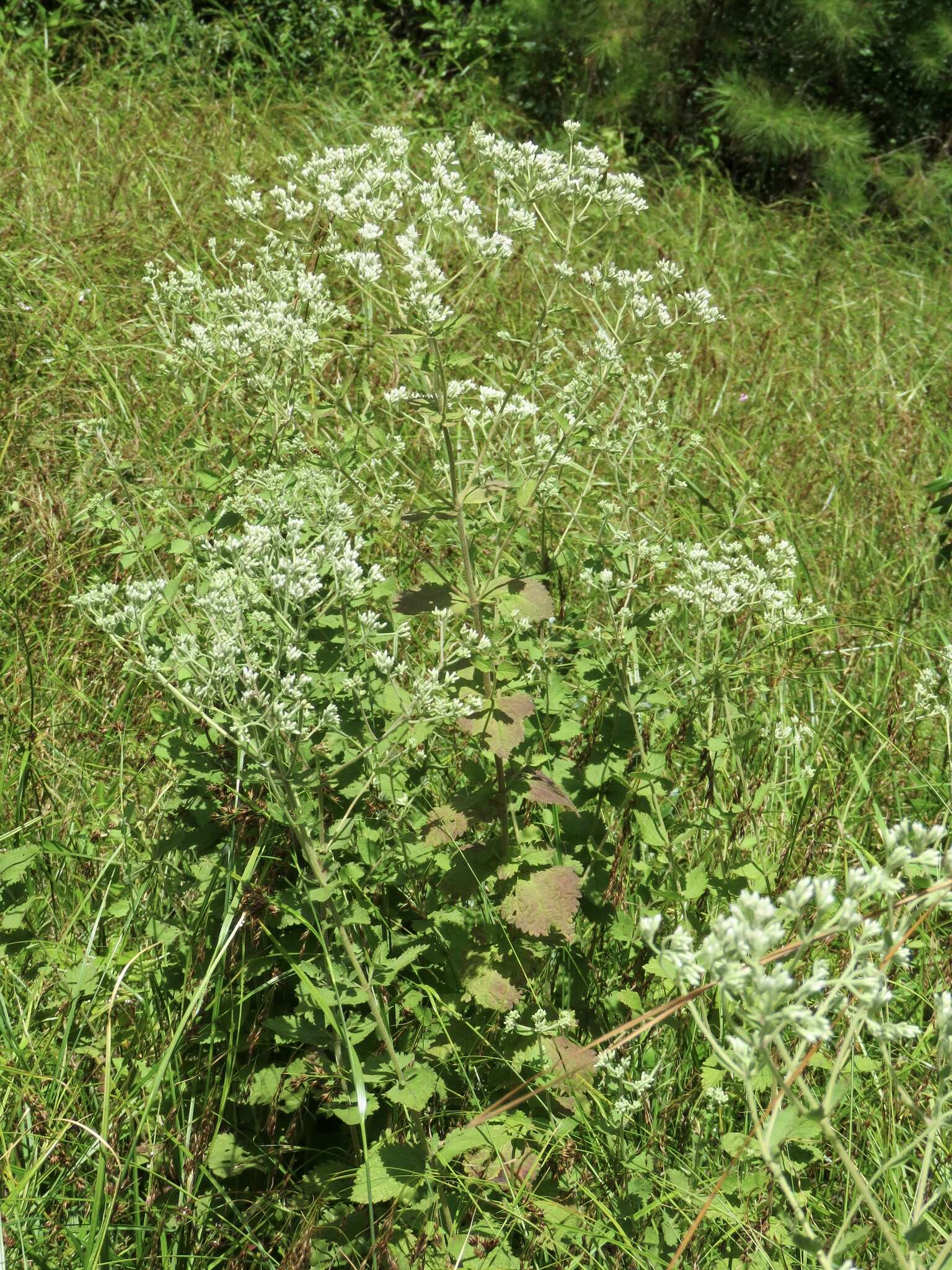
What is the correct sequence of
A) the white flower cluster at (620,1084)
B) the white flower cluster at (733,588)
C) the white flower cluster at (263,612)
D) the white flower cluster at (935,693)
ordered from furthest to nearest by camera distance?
the white flower cluster at (935,693)
the white flower cluster at (733,588)
the white flower cluster at (620,1084)
the white flower cluster at (263,612)

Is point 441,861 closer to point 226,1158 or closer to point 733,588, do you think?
point 226,1158

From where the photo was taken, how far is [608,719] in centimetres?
237

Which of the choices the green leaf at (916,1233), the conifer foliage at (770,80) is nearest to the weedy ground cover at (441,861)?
the green leaf at (916,1233)

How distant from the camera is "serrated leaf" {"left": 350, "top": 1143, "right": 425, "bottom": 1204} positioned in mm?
1848

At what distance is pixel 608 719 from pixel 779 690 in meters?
1.00

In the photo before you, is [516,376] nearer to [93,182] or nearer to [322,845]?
[322,845]

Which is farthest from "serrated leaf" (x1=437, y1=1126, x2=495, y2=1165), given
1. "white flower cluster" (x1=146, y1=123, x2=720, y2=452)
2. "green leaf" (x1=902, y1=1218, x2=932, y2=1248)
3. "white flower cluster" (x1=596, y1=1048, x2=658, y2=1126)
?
"white flower cluster" (x1=146, y1=123, x2=720, y2=452)

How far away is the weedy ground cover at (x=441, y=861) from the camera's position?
1883 millimetres

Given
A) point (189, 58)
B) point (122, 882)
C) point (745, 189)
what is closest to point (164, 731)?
point (122, 882)

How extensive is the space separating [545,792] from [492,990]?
0.36m

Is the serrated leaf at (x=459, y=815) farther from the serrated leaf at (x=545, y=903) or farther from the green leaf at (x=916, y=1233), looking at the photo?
the green leaf at (x=916, y=1233)

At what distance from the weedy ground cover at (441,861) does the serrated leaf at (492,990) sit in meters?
0.01

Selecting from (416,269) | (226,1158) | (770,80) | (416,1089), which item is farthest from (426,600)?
(770,80)

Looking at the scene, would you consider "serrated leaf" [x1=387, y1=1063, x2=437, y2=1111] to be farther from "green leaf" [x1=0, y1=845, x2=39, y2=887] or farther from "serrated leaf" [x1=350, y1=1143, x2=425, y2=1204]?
"green leaf" [x1=0, y1=845, x2=39, y2=887]
